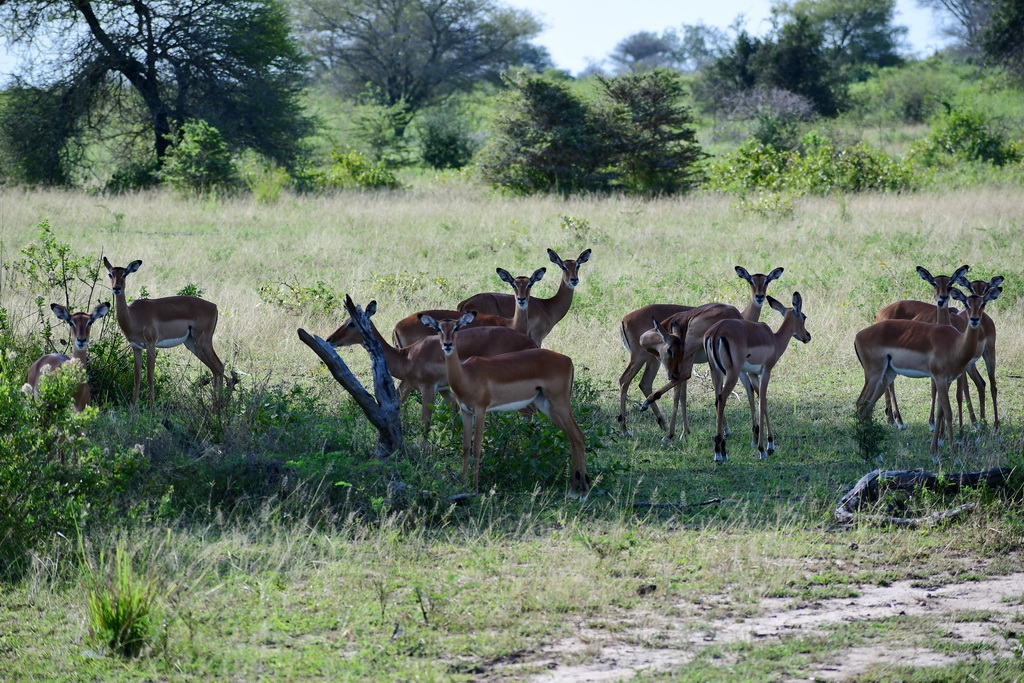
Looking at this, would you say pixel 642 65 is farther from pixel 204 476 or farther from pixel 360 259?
pixel 204 476

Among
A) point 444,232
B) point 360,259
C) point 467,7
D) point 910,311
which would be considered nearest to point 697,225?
point 444,232

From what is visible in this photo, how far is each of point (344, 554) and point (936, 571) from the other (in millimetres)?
2707

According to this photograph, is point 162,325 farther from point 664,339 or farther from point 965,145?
point 965,145

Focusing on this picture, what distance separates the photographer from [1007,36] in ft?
89.3

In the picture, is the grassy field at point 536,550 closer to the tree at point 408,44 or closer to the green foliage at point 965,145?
the green foliage at point 965,145

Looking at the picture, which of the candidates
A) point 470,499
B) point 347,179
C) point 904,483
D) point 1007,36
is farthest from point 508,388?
Answer: point 1007,36

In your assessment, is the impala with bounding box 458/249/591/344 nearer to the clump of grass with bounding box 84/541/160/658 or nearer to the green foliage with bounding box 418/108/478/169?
the clump of grass with bounding box 84/541/160/658

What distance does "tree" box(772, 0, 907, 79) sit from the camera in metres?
46.2

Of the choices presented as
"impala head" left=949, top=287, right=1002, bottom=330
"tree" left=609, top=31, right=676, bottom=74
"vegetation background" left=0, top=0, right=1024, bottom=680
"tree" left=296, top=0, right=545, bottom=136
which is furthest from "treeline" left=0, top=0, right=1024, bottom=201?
"tree" left=609, top=31, right=676, bottom=74

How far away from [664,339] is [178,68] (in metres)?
18.5

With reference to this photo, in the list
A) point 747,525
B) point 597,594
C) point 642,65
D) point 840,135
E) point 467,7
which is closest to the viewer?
point 597,594

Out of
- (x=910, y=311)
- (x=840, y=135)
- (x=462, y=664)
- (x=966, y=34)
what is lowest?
(x=462, y=664)

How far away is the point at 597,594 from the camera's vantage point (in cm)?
455

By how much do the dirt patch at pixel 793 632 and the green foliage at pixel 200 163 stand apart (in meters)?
17.7
